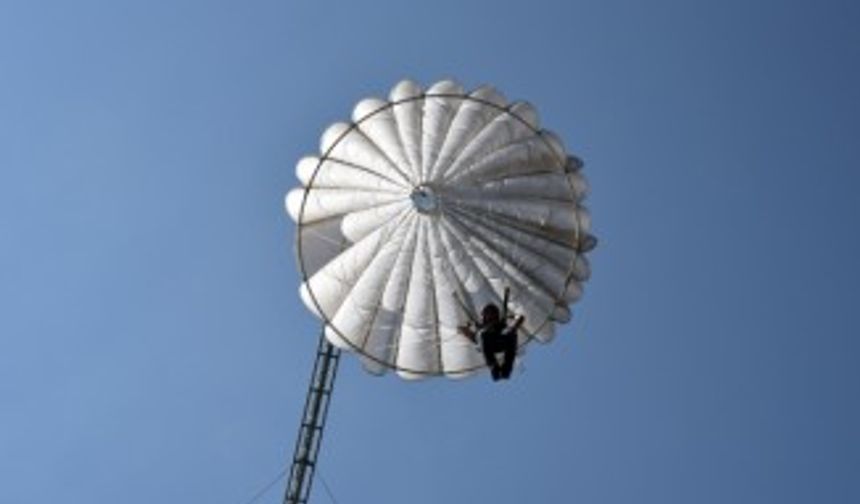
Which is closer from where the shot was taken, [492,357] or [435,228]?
[492,357]

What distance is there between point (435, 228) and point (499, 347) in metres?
3.38

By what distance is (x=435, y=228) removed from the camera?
24.7 meters

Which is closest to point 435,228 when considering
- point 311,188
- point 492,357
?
point 311,188

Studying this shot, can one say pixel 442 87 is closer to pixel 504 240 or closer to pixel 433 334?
pixel 504 240

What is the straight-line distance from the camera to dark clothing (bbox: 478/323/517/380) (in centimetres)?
2236

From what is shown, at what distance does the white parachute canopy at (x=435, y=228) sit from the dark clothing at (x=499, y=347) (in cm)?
231

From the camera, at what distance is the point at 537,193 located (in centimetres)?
2508

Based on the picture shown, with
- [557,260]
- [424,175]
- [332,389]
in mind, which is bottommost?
[332,389]

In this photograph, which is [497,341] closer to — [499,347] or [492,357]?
[499,347]

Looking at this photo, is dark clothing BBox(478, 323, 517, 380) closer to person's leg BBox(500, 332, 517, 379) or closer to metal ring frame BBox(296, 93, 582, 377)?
person's leg BBox(500, 332, 517, 379)

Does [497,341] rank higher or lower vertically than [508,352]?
higher

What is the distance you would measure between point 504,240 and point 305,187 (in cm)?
421

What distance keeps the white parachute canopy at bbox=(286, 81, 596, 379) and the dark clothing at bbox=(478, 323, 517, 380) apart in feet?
Answer: 7.59

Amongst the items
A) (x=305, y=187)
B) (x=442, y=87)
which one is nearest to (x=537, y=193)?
(x=442, y=87)
